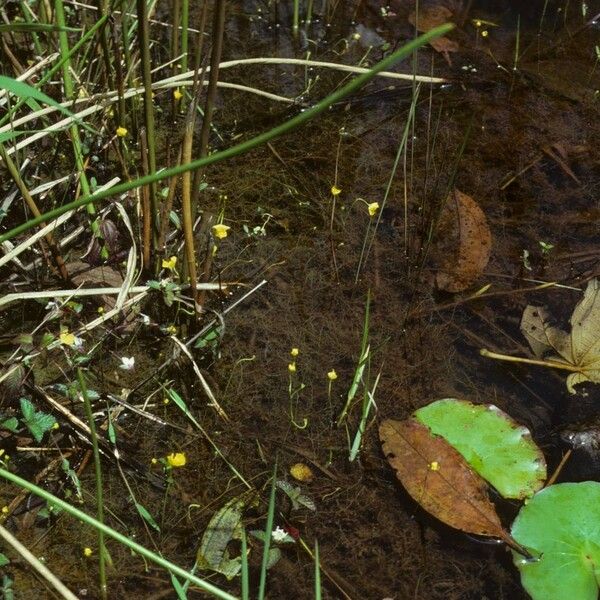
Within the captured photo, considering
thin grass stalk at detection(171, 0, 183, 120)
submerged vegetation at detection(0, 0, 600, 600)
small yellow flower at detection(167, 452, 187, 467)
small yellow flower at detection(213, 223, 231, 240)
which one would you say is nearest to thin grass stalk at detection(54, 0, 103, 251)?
submerged vegetation at detection(0, 0, 600, 600)

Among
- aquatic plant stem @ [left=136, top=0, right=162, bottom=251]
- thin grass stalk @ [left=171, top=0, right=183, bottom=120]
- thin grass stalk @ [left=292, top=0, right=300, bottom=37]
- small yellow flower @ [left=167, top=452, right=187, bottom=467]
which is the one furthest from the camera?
thin grass stalk @ [left=292, top=0, right=300, bottom=37]

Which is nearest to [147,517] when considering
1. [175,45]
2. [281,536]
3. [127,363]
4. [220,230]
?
[281,536]

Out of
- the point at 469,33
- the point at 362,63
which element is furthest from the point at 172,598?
the point at 469,33

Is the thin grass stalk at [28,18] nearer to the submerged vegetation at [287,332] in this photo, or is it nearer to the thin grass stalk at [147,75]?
the submerged vegetation at [287,332]

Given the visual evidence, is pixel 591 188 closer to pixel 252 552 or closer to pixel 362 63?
pixel 362 63

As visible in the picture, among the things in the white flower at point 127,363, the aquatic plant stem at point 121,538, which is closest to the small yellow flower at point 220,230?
the white flower at point 127,363

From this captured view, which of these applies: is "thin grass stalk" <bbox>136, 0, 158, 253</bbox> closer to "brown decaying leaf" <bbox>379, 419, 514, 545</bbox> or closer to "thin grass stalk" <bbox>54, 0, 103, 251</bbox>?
"thin grass stalk" <bbox>54, 0, 103, 251</bbox>
